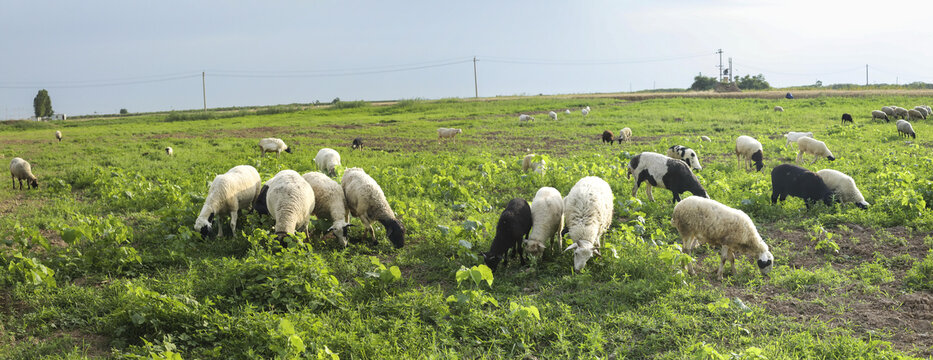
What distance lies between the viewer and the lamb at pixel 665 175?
10069 millimetres

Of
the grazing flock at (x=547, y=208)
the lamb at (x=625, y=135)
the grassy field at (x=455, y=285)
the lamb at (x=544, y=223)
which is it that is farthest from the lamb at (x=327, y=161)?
the lamb at (x=625, y=135)

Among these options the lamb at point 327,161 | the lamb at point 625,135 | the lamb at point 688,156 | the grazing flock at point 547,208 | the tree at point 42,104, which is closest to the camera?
the grazing flock at point 547,208

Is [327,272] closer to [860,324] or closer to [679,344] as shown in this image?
[679,344]

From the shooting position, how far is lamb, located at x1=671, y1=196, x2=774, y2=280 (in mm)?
6984

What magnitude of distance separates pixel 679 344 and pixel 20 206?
1352 cm

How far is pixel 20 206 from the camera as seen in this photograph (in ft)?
38.1

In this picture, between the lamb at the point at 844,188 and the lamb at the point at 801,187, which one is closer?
the lamb at the point at 844,188

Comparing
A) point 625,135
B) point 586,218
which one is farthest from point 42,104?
point 586,218

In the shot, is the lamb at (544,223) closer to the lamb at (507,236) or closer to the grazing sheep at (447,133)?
the lamb at (507,236)

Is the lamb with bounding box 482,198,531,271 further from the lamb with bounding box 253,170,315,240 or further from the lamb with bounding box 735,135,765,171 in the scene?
the lamb with bounding box 735,135,765,171

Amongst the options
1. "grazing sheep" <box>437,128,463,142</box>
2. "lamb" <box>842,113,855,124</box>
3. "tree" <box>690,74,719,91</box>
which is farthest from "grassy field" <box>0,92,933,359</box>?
"tree" <box>690,74,719,91</box>

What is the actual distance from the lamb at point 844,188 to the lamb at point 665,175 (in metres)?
2.56

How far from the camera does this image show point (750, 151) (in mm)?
15258

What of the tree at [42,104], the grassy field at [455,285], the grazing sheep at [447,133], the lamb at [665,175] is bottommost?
the grassy field at [455,285]
